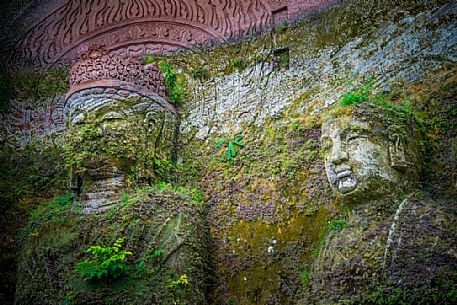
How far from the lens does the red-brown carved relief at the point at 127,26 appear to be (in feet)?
23.8

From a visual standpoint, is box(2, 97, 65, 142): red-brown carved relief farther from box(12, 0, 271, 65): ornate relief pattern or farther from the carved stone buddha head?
the carved stone buddha head

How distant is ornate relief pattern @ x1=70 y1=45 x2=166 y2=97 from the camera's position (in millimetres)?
6097

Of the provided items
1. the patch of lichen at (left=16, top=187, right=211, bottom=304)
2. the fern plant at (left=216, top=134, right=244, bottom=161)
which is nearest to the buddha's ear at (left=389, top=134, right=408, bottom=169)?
the fern plant at (left=216, top=134, right=244, bottom=161)

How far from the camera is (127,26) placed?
7.67 metres

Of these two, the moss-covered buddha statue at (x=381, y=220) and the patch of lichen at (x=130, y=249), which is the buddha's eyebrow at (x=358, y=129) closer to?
the moss-covered buddha statue at (x=381, y=220)

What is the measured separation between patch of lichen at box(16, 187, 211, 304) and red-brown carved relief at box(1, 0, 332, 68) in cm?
283

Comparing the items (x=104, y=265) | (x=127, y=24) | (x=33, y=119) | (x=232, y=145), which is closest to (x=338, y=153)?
(x=232, y=145)

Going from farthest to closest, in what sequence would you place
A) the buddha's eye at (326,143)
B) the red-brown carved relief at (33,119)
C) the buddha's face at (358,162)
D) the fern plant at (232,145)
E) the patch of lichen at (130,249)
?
the red-brown carved relief at (33,119), the fern plant at (232,145), the buddha's eye at (326,143), the patch of lichen at (130,249), the buddha's face at (358,162)

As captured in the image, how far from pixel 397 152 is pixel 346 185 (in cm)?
57

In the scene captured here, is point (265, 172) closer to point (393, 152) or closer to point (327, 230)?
point (327, 230)

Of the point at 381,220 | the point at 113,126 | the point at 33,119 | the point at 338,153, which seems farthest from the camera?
the point at 33,119

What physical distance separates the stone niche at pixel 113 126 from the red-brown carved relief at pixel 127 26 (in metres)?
1.23

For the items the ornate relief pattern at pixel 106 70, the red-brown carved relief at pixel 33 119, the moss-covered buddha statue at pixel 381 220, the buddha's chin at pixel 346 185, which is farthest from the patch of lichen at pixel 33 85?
the buddha's chin at pixel 346 185

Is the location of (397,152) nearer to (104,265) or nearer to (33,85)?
(104,265)
